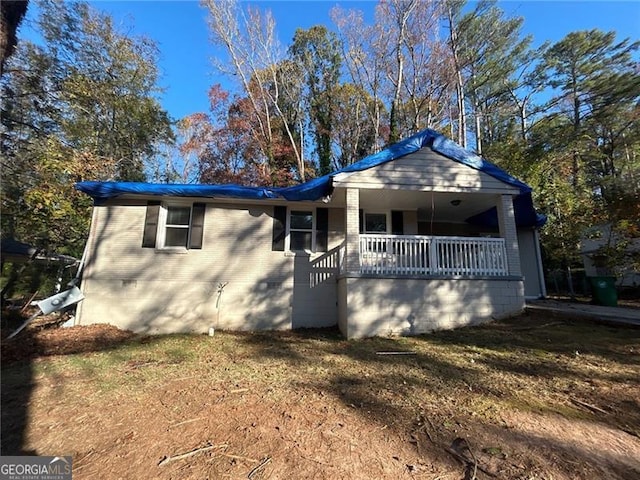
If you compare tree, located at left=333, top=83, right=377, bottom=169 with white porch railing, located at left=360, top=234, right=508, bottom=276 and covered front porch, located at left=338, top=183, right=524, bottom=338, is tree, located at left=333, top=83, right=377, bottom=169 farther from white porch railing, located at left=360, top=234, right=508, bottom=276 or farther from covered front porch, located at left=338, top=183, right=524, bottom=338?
white porch railing, located at left=360, top=234, right=508, bottom=276

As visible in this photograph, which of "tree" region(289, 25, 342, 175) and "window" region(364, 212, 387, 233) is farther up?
"tree" region(289, 25, 342, 175)

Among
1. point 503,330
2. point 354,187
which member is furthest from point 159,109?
point 503,330

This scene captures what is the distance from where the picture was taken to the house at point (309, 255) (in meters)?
7.06

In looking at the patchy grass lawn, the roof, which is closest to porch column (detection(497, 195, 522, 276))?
the roof

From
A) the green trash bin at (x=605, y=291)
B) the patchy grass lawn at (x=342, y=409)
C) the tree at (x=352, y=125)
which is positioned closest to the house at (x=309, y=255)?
the patchy grass lawn at (x=342, y=409)

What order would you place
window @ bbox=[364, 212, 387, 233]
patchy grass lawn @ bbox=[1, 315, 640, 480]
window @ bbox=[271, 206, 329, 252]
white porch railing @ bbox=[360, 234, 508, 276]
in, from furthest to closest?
window @ bbox=[364, 212, 387, 233]
window @ bbox=[271, 206, 329, 252]
white porch railing @ bbox=[360, 234, 508, 276]
patchy grass lawn @ bbox=[1, 315, 640, 480]

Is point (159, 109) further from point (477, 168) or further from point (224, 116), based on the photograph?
point (477, 168)

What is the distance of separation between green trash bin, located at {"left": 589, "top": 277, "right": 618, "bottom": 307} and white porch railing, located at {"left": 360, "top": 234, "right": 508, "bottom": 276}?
378 cm

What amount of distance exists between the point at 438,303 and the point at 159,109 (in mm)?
18176

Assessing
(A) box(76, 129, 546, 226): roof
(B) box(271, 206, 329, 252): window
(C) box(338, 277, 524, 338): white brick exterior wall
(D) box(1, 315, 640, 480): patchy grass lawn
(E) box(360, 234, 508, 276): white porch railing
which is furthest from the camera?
(B) box(271, 206, 329, 252): window

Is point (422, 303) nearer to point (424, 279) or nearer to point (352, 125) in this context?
point (424, 279)

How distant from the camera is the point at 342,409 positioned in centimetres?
341

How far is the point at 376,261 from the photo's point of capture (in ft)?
23.7

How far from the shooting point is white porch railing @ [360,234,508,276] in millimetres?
7262
